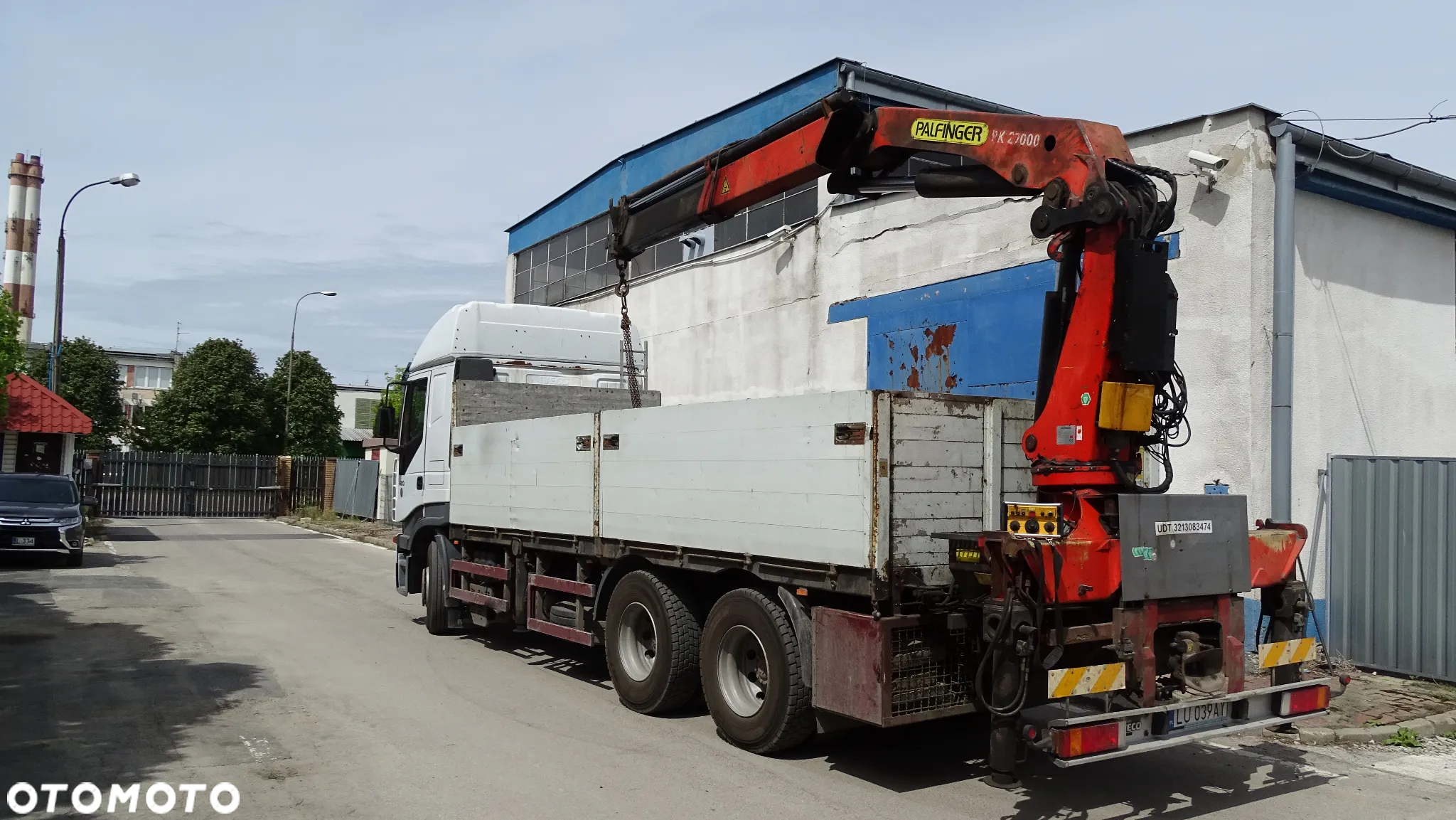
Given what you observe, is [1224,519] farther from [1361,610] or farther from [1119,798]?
[1361,610]

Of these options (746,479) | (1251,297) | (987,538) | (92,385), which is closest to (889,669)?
(987,538)

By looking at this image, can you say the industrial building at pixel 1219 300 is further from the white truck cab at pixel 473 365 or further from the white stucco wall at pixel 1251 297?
the white truck cab at pixel 473 365

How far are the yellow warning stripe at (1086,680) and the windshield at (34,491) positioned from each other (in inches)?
748

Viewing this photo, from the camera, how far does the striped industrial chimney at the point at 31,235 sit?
56.8m

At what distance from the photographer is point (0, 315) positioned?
21422 millimetres

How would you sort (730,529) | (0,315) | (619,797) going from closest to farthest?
(619,797)
(730,529)
(0,315)

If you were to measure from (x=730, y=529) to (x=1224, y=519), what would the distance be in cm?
297

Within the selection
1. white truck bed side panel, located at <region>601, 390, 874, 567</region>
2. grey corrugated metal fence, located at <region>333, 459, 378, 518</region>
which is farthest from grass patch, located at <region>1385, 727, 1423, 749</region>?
grey corrugated metal fence, located at <region>333, 459, 378, 518</region>

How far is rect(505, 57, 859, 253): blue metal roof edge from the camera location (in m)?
18.2

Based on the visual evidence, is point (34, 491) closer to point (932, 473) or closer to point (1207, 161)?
point (932, 473)

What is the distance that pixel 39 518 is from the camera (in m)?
18.1

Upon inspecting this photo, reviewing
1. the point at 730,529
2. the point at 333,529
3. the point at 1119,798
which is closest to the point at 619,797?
the point at 730,529

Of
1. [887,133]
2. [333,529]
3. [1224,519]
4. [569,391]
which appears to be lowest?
[333,529]

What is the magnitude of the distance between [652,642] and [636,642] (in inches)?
8.1
